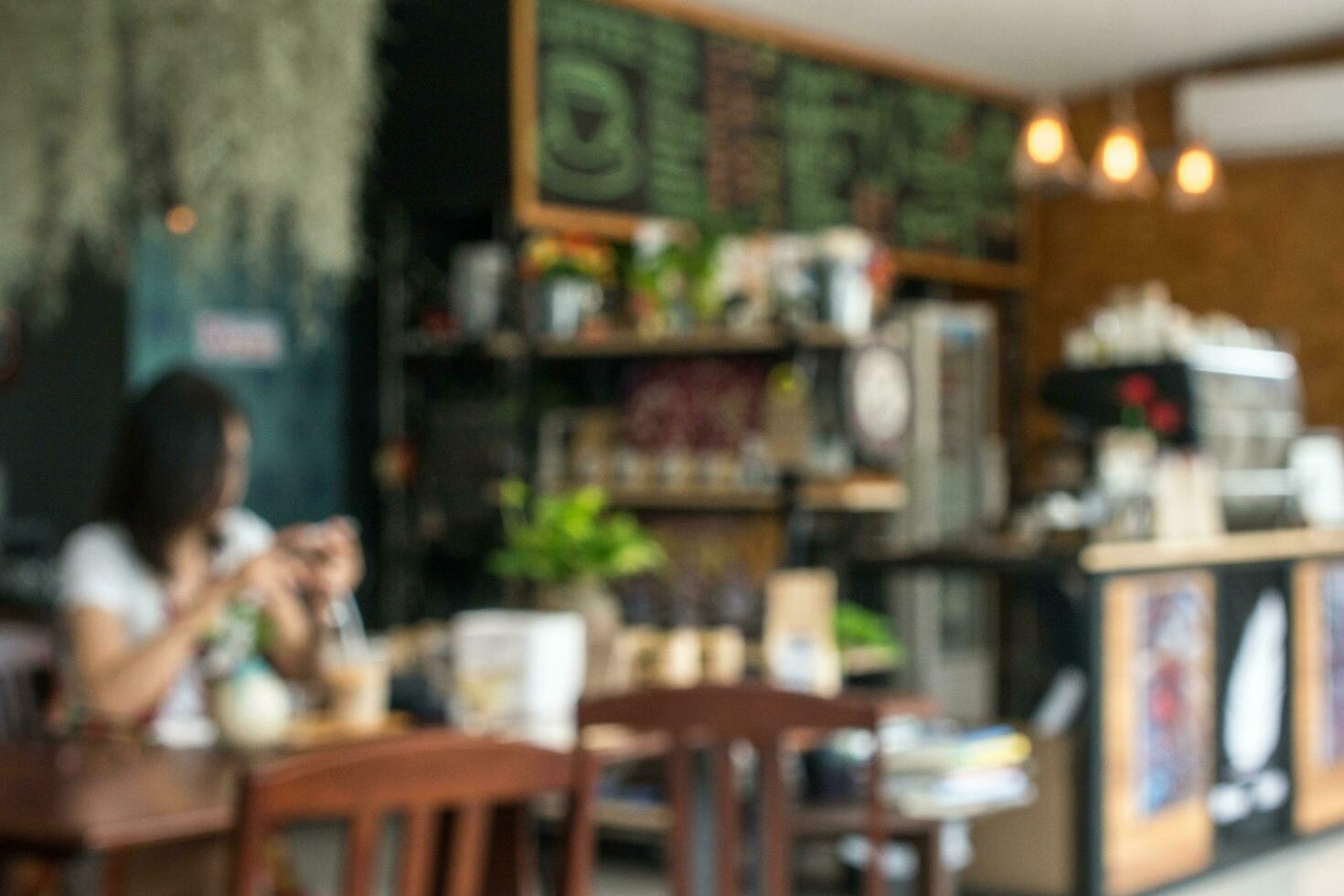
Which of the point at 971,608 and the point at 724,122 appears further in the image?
the point at 971,608

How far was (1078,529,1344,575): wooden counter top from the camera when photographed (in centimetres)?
530

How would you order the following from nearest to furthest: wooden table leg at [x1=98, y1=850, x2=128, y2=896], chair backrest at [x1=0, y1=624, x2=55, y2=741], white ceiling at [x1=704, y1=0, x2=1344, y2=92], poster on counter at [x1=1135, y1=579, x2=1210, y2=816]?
wooden table leg at [x1=98, y1=850, x2=128, y2=896] < chair backrest at [x1=0, y1=624, x2=55, y2=741] < poster on counter at [x1=1135, y1=579, x2=1210, y2=816] < white ceiling at [x1=704, y1=0, x2=1344, y2=92]

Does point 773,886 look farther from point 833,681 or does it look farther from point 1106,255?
point 1106,255

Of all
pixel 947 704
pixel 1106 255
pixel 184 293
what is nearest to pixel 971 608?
pixel 947 704

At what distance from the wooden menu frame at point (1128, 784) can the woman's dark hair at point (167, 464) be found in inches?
108

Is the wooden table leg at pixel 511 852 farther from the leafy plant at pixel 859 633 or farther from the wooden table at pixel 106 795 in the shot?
the leafy plant at pixel 859 633

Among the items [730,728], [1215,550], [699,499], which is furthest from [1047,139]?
[730,728]

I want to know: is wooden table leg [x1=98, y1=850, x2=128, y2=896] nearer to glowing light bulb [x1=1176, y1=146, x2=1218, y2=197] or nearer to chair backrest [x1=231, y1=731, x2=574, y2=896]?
chair backrest [x1=231, y1=731, x2=574, y2=896]

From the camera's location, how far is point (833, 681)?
5656 millimetres

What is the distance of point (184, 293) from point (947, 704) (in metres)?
3.71

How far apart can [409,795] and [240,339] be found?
5621mm

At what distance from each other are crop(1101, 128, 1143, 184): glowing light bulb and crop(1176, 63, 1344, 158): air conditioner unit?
2.22 meters

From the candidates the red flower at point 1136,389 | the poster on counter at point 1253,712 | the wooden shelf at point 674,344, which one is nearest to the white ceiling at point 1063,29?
the wooden shelf at point 674,344

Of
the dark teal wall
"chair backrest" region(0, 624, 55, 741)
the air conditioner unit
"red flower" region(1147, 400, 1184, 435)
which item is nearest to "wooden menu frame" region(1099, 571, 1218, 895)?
"red flower" region(1147, 400, 1184, 435)
